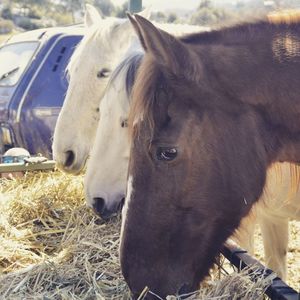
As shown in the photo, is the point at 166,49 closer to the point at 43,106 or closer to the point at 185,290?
the point at 185,290

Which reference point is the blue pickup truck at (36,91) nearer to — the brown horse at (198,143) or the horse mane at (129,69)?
the horse mane at (129,69)

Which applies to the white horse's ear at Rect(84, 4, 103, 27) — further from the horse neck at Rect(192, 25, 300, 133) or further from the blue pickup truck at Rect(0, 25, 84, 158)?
the horse neck at Rect(192, 25, 300, 133)

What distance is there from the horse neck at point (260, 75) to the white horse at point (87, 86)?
1160 millimetres

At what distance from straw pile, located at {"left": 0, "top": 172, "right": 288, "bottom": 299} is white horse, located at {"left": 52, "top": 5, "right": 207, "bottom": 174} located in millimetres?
391

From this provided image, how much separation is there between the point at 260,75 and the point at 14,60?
17.2ft

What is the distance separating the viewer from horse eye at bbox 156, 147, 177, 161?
5.92 ft

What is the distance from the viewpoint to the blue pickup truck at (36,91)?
5.94 m

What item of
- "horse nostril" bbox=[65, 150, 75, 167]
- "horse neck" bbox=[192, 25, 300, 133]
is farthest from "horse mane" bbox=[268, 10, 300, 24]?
"horse nostril" bbox=[65, 150, 75, 167]

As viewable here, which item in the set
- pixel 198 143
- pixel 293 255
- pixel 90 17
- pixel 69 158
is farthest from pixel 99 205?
pixel 293 255

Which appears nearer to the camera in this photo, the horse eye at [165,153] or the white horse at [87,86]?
the horse eye at [165,153]

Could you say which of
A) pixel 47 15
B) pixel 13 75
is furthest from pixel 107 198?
pixel 47 15

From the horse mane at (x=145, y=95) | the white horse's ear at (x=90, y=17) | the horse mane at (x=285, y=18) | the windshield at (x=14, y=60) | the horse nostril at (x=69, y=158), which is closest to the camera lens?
the horse mane at (x=145, y=95)

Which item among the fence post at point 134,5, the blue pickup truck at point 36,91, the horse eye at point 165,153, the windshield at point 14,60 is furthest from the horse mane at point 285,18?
the windshield at point 14,60

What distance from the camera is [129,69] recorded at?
104 inches
